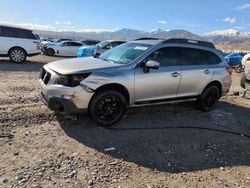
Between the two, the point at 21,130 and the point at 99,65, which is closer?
the point at 21,130

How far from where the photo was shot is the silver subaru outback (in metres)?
5.43

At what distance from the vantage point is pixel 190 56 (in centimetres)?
704

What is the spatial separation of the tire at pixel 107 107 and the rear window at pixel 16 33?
35.7 ft

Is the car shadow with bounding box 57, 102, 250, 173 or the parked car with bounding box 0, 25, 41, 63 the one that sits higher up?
the parked car with bounding box 0, 25, 41, 63

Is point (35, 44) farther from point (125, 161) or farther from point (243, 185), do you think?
point (243, 185)

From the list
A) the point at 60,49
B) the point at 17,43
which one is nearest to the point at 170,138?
the point at 17,43

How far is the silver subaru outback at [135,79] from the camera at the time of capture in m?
5.43

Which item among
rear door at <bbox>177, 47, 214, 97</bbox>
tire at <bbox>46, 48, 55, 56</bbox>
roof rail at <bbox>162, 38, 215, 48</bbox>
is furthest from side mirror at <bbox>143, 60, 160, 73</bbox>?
tire at <bbox>46, 48, 55, 56</bbox>

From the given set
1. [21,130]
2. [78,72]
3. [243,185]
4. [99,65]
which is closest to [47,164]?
[21,130]

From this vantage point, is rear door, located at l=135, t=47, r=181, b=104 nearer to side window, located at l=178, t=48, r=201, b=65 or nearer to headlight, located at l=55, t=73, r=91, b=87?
side window, located at l=178, t=48, r=201, b=65

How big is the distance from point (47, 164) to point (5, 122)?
1.93 metres

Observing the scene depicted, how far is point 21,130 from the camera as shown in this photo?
5.36 m

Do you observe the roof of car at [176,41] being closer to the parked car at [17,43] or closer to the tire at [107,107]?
the tire at [107,107]

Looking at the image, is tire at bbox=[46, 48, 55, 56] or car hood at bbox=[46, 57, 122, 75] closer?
car hood at bbox=[46, 57, 122, 75]
